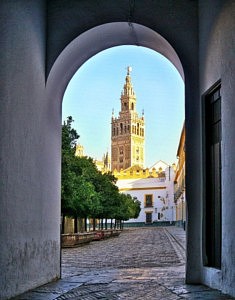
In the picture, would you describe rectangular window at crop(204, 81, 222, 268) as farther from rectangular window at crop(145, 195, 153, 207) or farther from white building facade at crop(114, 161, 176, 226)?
rectangular window at crop(145, 195, 153, 207)

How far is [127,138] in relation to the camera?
153m

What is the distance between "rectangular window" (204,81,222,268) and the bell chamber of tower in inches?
5429

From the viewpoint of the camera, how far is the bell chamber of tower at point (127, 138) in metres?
151

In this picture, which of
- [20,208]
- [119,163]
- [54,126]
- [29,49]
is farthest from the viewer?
[119,163]

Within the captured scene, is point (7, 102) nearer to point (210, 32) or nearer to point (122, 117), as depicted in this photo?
point (210, 32)

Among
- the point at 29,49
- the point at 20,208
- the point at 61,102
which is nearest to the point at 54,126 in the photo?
the point at 61,102

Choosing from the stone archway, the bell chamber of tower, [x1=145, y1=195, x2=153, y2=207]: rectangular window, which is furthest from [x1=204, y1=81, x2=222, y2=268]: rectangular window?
the bell chamber of tower

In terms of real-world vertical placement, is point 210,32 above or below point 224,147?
above

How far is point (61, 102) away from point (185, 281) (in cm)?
403

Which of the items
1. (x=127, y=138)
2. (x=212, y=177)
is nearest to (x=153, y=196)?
(x=127, y=138)

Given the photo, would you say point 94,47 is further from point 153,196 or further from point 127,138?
point 127,138

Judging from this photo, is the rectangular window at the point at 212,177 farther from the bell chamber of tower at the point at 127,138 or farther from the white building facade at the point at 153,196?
the bell chamber of tower at the point at 127,138

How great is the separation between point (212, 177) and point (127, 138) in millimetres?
143993

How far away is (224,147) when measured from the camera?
8195 millimetres
